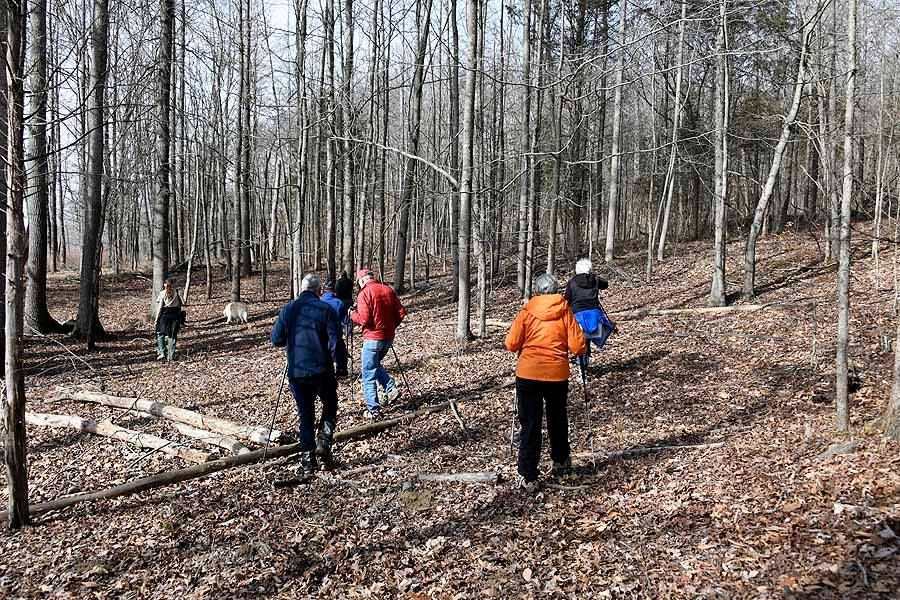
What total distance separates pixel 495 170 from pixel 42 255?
15235 mm

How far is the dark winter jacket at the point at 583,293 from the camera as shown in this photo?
9.39 m

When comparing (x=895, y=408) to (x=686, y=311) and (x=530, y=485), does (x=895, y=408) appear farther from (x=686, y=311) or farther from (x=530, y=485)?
(x=686, y=311)

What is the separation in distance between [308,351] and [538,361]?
2.47m

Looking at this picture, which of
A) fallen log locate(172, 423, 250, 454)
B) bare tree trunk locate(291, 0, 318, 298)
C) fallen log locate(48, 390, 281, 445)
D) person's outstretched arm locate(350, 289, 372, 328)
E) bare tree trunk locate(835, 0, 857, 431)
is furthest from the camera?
bare tree trunk locate(291, 0, 318, 298)

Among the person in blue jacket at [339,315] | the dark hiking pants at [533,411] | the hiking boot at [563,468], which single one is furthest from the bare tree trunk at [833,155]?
the person in blue jacket at [339,315]

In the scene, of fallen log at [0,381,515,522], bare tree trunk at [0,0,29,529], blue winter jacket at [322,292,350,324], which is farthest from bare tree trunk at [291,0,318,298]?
bare tree trunk at [0,0,29,529]

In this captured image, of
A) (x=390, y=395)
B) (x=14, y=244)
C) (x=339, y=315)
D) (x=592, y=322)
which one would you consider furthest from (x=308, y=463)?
(x=592, y=322)

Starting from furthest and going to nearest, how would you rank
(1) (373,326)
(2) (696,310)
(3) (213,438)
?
(2) (696,310), (1) (373,326), (3) (213,438)

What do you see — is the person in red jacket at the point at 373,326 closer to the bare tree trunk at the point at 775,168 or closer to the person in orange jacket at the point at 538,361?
the person in orange jacket at the point at 538,361

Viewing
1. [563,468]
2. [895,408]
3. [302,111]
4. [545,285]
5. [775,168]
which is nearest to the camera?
[895,408]

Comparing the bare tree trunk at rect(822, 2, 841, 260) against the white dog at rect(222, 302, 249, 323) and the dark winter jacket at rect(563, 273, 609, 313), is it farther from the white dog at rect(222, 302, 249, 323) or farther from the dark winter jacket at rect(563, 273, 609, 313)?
the white dog at rect(222, 302, 249, 323)

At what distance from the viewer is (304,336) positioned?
6.55 meters

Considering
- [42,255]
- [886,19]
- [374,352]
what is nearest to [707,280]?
[886,19]

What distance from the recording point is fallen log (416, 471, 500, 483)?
6.17 metres
